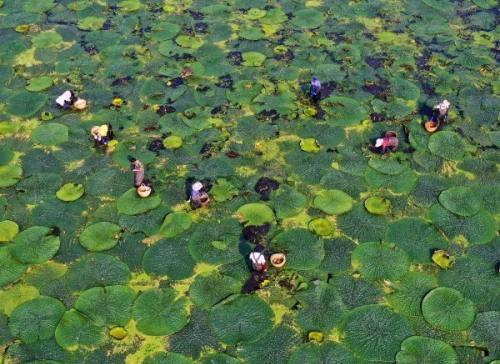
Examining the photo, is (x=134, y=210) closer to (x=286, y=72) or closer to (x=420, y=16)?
(x=286, y=72)

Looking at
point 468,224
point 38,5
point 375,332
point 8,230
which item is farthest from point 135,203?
point 38,5

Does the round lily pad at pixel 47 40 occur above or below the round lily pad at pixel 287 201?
above

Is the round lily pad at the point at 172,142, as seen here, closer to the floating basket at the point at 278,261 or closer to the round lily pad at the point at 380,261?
the floating basket at the point at 278,261

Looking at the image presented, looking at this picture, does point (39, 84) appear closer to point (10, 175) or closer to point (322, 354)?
point (10, 175)

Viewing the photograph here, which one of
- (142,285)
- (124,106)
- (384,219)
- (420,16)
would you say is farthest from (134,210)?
(420,16)

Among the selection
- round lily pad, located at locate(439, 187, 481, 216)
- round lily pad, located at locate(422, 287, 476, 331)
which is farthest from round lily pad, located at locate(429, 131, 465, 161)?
round lily pad, located at locate(422, 287, 476, 331)

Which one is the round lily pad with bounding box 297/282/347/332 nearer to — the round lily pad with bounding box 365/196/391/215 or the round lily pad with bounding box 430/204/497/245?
the round lily pad with bounding box 365/196/391/215

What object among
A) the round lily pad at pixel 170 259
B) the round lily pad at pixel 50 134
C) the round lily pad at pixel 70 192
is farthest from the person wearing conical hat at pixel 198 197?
the round lily pad at pixel 50 134

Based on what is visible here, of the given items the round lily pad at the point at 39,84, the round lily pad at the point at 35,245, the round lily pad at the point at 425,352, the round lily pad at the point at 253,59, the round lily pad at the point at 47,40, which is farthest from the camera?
the round lily pad at the point at 47,40
